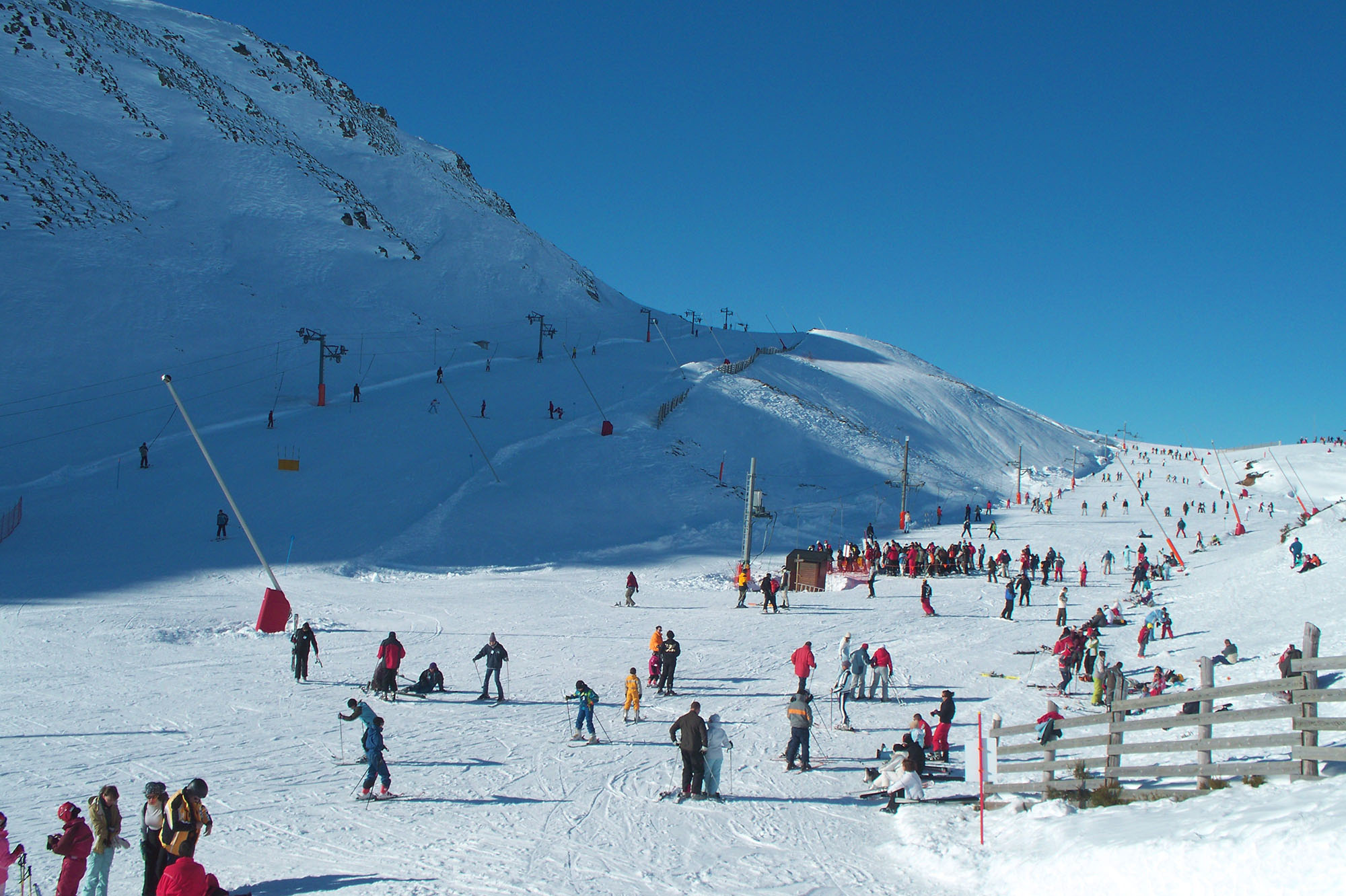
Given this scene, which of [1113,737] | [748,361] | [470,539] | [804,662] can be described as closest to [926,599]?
[804,662]

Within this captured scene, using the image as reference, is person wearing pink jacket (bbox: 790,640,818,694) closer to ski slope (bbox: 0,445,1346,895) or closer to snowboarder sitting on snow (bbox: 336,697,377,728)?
ski slope (bbox: 0,445,1346,895)

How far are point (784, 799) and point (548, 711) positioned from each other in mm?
5074

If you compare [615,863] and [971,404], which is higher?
[971,404]

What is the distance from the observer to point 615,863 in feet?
26.9

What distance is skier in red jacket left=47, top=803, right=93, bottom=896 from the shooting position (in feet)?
22.6

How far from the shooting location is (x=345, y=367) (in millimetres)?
57531

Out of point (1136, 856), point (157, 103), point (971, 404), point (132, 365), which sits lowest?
point (1136, 856)

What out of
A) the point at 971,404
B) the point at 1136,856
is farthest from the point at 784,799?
the point at 971,404

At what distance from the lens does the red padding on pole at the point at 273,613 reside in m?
17.4

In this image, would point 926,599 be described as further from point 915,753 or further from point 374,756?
point 374,756

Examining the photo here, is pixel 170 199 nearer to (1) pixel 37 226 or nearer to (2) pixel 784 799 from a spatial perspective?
(1) pixel 37 226

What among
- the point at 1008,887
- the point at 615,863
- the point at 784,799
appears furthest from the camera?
the point at 784,799

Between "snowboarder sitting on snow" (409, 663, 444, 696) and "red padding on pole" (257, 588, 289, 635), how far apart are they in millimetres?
4374

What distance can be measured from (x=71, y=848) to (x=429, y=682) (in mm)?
8046
